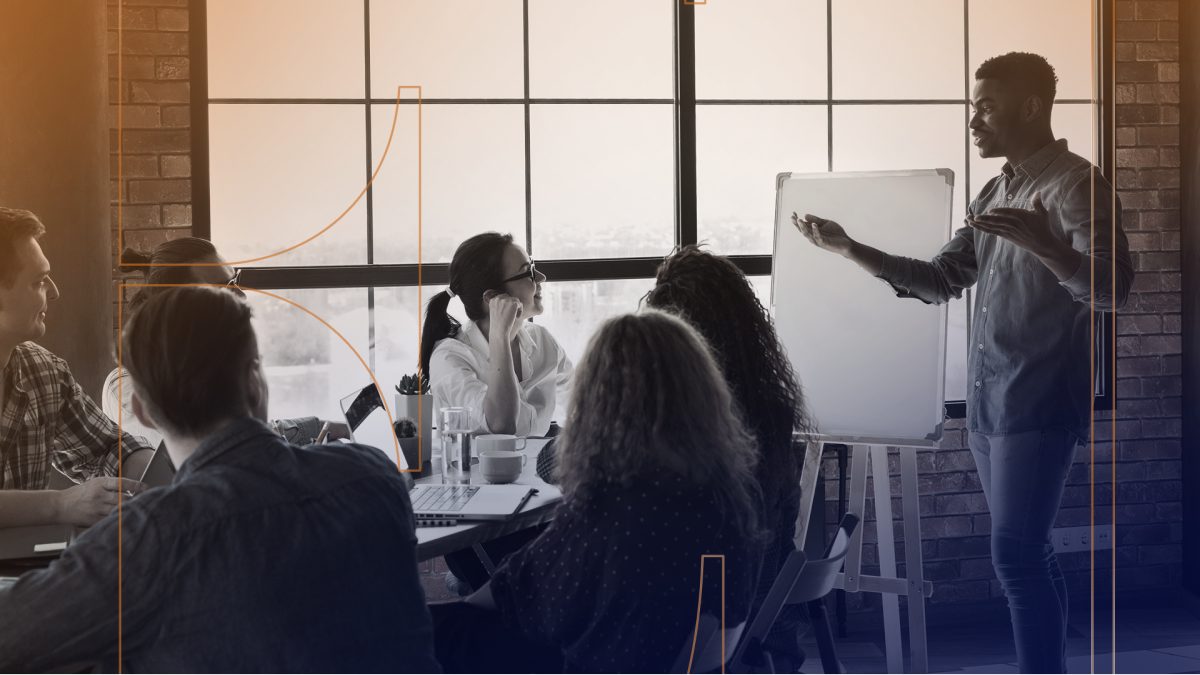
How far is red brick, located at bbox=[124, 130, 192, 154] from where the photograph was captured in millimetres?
3068

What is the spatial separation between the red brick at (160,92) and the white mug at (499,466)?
1608 mm

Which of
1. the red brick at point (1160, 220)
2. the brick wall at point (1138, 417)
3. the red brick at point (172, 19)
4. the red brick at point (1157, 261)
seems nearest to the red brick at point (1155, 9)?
the brick wall at point (1138, 417)

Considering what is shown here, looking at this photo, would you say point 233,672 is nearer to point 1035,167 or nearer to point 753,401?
point 753,401

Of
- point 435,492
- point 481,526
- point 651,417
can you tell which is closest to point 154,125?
point 435,492

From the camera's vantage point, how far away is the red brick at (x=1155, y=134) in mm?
3502

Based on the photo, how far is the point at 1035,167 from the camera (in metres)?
2.54

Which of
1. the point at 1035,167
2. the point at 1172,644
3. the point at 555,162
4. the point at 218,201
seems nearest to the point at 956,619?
the point at 1172,644

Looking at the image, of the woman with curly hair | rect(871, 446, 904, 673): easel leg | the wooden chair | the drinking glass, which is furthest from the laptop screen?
rect(871, 446, 904, 673): easel leg

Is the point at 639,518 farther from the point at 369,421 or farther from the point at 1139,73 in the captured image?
the point at 1139,73

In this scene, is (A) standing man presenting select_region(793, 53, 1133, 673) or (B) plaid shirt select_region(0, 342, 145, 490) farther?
(A) standing man presenting select_region(793, 53, 1133, 673)

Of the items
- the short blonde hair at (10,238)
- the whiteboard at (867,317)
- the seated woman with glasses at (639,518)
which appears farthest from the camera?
the whiteboard at (867,317)

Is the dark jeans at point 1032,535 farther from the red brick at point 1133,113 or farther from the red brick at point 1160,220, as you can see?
the red brick at point 1133,113

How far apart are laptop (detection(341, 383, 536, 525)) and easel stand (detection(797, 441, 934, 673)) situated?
1043mm

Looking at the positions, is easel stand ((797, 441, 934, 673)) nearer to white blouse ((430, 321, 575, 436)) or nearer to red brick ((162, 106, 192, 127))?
white blouse ((430, 321, 575, 436))
